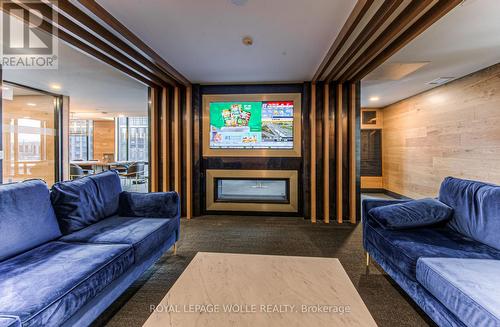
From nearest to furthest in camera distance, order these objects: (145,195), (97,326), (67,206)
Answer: (97,326), (67,206), (145,195)

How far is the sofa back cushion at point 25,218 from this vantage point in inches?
59.4

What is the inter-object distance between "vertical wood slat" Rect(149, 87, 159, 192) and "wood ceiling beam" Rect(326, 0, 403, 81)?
10.4 ft

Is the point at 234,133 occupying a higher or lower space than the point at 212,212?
higher

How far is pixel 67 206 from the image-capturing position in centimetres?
201

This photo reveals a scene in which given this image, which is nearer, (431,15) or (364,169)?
(431,15)

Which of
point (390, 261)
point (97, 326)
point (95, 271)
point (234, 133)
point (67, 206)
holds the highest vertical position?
point (234, 133)

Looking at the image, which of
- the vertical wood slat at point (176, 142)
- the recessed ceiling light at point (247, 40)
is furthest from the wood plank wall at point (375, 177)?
the vertical wood slat at point (176, 142)

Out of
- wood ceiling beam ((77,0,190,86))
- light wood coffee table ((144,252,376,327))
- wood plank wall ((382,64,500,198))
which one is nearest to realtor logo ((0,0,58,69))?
wood ceiling beam ((77,0,190,86))

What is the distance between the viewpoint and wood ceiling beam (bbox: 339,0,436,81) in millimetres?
1842

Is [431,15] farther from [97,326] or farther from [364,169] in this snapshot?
[364,169]

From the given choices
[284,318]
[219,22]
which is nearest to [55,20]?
[219,22]

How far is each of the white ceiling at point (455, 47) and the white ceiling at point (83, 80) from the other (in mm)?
4188

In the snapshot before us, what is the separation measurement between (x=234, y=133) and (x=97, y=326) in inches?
127

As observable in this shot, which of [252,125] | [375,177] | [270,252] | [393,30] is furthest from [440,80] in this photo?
[270,252]
